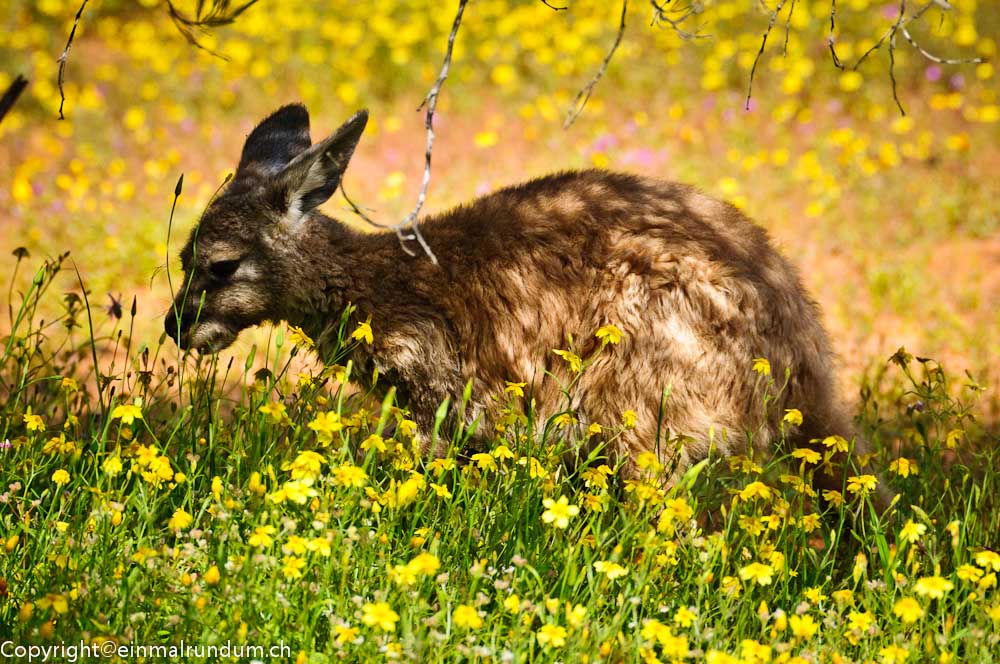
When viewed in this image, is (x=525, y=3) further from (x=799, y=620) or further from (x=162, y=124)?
(x=799, y=620)

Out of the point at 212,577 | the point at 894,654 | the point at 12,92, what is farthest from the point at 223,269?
the point at 894,654

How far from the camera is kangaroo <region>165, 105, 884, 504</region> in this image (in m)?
4.29

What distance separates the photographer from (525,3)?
12156 millimetres

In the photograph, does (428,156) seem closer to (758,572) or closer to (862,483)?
(758,572)

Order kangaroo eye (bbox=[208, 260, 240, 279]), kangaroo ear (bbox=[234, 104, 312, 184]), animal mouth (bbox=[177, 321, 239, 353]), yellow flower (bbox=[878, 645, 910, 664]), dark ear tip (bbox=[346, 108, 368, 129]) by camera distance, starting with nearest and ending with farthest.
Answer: yellow flower (bbox=[878, 645, 910, 664]), dark ear tip (bbox=[346, 108, 368, 129]), animal mouth (bbox=[177, 321, 239, 353]), kangaroo eye (bbox=[208, 260, 240, 279]), kangaroo ear (bbox=[234, 104, 312, 184])

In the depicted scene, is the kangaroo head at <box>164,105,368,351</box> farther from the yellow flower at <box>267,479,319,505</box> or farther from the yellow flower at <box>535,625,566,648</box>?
the yellow flower at <box>535,625,566,648</box>

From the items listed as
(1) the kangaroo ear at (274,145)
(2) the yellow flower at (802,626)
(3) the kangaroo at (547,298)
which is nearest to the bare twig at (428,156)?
(3) the kangaroo at (547,298)

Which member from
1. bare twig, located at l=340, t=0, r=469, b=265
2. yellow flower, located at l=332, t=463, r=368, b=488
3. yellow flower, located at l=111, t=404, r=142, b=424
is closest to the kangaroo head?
bare twig, located at l=340, t=0, r=469, b=265

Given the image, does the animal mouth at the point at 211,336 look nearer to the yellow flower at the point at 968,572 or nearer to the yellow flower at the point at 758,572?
the yellow flower at the point at 758,572

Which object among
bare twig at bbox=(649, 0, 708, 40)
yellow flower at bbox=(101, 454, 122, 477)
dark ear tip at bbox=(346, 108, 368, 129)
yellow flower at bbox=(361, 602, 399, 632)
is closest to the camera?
yellow flower at bbox=(361, 602, 399, 632)

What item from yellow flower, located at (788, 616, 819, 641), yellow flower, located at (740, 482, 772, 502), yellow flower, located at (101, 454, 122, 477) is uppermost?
yellow flower, located at (101, 454, 122, 477)

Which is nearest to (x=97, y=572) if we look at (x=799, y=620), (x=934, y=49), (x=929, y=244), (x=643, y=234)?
(x=799, y=620)

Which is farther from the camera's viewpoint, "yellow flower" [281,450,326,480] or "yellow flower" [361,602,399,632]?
"yellow flower" [281,450,326,480]

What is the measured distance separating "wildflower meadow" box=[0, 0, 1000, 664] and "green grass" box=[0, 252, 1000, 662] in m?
0.02
